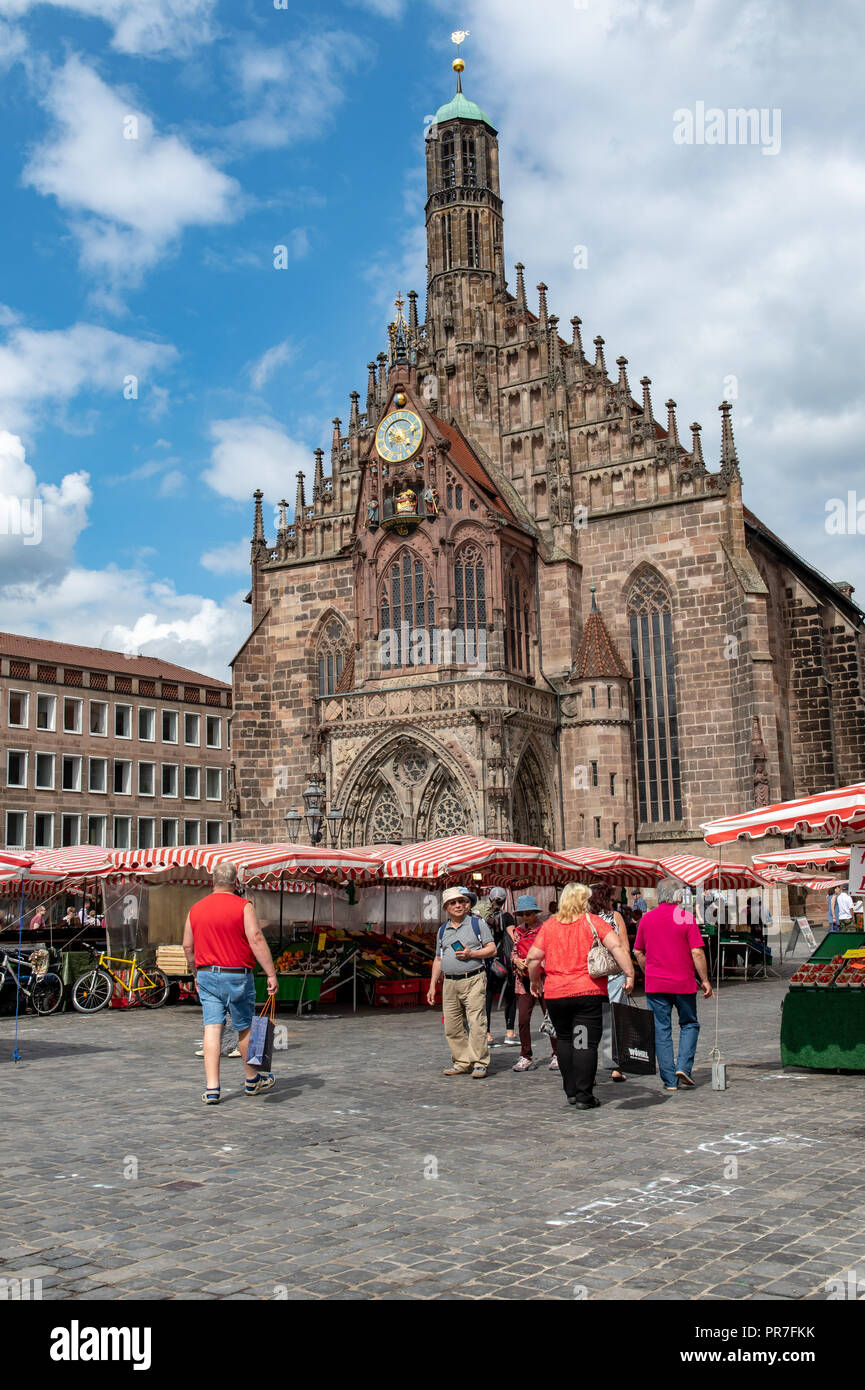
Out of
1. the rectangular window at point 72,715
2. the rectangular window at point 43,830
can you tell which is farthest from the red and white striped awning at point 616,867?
the rectangular window at point 72,715

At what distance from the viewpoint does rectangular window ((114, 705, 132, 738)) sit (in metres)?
51.3

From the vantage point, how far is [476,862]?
17844 mm

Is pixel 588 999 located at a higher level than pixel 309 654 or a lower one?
lower

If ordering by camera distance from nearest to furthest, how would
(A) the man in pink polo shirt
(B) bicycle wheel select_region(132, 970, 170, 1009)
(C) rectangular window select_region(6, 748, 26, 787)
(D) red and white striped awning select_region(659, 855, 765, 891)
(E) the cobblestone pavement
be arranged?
(E) the cobblestone pavement < (A) the man in pink polo shirt < (B) bicycle wheel select_region(132, 970, 170, 1009) < (D) red and white striped awning select_region(659, 855, 765, 891) < (C) rectangular window select_region(6, 748, 26, 787)

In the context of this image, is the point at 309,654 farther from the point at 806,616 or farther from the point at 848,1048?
the point at 848,1048

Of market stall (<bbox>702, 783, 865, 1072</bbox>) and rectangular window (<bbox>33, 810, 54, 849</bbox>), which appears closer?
market stall (<bbox>702, 783, 865, 1072</bbox>)

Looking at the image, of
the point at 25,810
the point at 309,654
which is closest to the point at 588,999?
the point at 309,654

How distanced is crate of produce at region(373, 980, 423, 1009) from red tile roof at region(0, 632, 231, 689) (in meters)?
30.9

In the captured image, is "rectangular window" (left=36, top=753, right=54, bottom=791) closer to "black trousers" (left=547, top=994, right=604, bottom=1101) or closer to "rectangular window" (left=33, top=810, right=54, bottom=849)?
"rectangular window" (left=33, top=810, right=54, bottom=849)

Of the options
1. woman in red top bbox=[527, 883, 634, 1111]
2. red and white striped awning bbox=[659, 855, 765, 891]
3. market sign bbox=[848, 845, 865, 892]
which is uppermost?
red and white striped awning bbox=[659, 855, 765, 891]

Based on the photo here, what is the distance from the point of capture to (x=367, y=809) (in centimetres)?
3262

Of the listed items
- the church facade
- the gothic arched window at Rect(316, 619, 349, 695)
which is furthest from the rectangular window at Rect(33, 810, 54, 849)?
the gothic arched window at Rect(316, 619, 349, 695)
